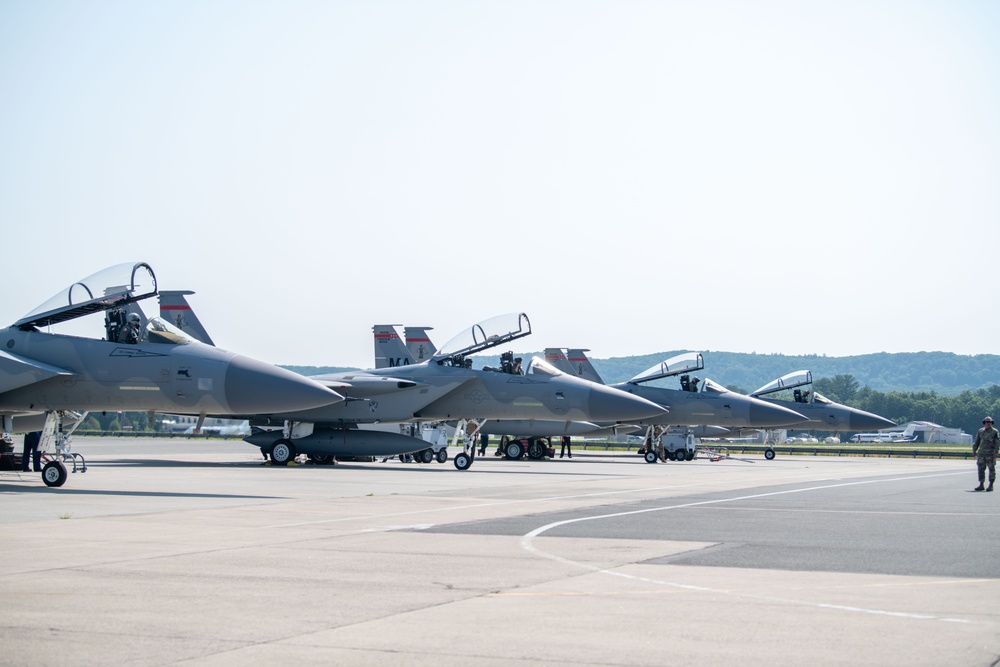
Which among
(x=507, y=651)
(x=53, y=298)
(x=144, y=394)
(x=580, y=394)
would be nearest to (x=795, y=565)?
(x=507, y=651)

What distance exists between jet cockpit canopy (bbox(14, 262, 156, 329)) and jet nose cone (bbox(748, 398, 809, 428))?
1104 inches

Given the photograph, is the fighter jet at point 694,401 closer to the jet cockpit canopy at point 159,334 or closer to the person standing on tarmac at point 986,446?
the person standing on tarmac at point 986,446

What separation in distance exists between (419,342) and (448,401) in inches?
443

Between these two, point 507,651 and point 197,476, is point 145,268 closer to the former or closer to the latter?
point 197,476

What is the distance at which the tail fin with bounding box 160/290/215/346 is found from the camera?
31891mm

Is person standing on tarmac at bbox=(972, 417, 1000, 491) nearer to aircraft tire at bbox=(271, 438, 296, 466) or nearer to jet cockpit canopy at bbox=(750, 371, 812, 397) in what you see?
aircraft tire at bbox=(271, 438, 296, 466)

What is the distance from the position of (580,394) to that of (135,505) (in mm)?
16397

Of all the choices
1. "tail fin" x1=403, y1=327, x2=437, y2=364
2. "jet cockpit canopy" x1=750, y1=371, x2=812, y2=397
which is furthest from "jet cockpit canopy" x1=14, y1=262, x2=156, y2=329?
"jet cockpit canopy" x1=750, y1=371, x2=812, y2=397

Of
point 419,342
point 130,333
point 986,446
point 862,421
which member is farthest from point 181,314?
point 862,421

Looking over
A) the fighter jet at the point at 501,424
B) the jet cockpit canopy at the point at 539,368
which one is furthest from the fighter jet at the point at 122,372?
the fighter jet at the point at 501,424

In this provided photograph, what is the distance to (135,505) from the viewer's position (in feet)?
47.8

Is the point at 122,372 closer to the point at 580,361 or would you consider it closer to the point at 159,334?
the point at 159,334

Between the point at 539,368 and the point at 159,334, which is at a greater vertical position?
the point at 539,368

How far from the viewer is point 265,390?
1789cm
